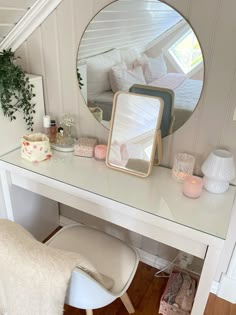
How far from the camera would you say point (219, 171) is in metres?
1.10

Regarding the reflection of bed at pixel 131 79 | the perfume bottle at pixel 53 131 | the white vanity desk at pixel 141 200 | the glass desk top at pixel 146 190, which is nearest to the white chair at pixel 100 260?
the white vanity desk at pixel 141 200

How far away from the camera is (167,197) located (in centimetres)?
114

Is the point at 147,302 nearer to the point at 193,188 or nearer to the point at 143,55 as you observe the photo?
the point at 193,188

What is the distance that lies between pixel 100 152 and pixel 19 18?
78cm

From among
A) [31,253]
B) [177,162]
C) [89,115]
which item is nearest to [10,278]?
[31,253]

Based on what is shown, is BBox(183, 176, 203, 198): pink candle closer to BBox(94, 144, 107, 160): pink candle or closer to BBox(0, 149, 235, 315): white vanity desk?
BBox(0, 149, 235, 315): white vanity desk

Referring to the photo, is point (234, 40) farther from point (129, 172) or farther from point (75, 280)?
point (75, 280)

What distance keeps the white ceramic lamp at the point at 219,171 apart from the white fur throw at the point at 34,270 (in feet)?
2.06

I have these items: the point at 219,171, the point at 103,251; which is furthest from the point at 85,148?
the point at 219,171

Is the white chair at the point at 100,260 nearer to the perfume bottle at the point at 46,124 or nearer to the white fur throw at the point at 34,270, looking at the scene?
the white fur throw at the point at 34,270

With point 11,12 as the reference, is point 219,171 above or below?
below

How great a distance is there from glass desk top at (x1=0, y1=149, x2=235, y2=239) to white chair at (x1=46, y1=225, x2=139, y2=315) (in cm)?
28

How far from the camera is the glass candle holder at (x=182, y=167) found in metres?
1.22

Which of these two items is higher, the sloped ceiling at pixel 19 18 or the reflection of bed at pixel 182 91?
the sloped ceiling at pixel 19 18
